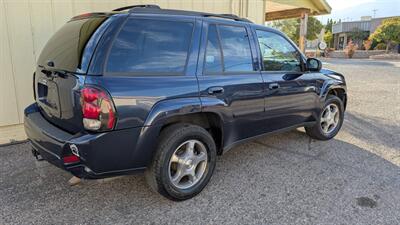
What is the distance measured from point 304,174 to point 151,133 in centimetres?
211

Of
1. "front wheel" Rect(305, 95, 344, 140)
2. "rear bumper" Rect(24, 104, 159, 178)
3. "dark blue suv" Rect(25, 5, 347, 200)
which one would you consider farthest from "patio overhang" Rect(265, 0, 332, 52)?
"rear bumper" Rect(24, 104, 159, 178)

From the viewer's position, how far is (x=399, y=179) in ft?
12.5

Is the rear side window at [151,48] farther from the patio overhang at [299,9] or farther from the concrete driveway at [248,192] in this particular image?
the patio overhang at [299,9]

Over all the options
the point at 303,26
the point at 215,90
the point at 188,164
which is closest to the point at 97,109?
the point at 188,164

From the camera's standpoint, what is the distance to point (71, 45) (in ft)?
9.82

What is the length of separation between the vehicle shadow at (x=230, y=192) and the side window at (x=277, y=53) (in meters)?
1.28

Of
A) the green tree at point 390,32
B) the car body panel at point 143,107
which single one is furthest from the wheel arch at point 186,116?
the green tree at point 390,32

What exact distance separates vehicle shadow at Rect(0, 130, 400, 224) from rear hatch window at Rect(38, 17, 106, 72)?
1.38m

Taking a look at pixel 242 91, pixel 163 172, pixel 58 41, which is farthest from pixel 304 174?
pixel 58 41

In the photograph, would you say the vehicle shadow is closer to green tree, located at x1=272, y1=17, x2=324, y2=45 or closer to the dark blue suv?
the dark blue suv

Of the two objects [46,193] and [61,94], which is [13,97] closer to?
[46,193]

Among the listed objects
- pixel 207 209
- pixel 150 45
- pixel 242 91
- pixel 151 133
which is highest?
pixel 150 45

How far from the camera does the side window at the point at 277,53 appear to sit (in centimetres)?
401

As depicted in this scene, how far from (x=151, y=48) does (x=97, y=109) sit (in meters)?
0.77
